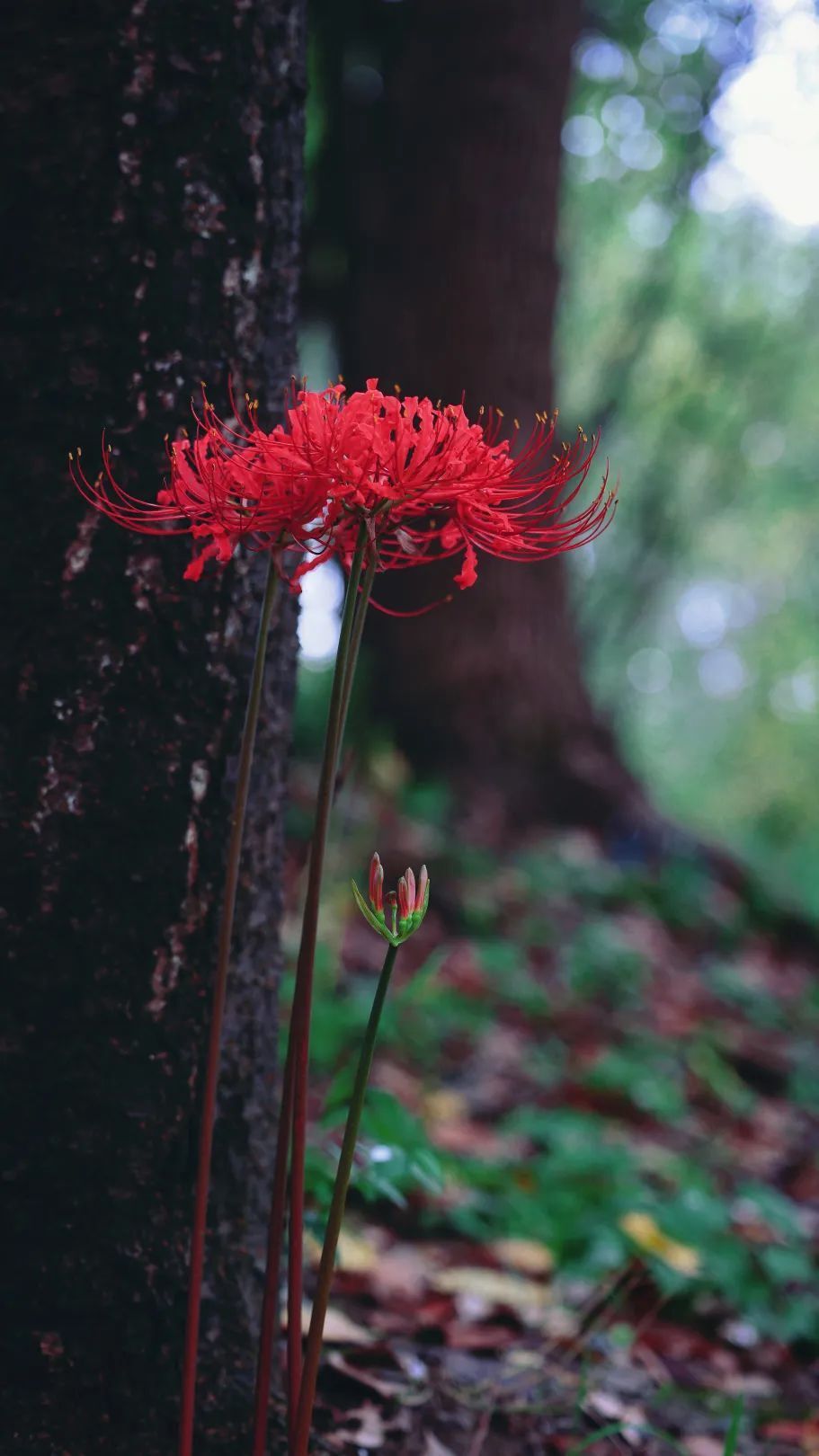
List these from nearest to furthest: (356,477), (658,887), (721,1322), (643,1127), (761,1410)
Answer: (356,477) < (761,1410) < (721,1322) < (643,1127) < (658,887)

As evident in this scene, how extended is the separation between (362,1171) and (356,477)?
103 cm

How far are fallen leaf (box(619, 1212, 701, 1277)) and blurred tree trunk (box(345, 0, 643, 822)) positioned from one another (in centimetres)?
275

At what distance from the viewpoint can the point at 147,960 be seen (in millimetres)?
1268

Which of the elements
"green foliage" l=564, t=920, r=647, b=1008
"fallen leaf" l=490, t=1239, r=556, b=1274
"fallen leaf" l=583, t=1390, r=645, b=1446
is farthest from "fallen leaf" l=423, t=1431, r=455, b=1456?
"green foliage" l=564, t=920, r=647, b=1008

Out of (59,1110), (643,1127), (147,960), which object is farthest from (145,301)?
(643,1127)

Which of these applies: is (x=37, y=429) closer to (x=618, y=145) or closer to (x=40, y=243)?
(x=40, y=243)

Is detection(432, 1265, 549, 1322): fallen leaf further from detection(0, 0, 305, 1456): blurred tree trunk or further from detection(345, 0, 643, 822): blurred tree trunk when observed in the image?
detection(345, 0, 643, 822): blurred tree trunk

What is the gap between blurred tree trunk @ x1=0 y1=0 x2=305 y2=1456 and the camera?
4.09 feet

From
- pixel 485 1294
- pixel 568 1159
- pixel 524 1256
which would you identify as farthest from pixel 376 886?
pixel 568 1159

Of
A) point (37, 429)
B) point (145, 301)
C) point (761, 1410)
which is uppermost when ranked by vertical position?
point (145, 301)

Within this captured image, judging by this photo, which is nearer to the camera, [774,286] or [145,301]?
[145,301]

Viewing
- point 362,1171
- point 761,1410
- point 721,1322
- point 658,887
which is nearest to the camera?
point 362,1171

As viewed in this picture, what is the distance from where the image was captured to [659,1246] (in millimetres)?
2029

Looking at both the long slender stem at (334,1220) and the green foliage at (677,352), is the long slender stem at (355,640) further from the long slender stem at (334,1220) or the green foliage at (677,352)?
the green foliage at (677,352)
